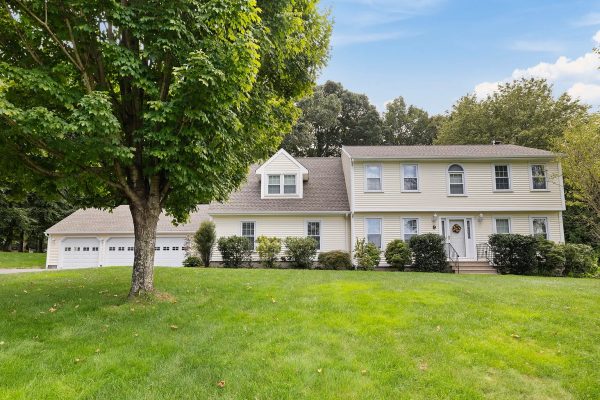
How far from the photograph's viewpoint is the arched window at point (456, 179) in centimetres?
1800

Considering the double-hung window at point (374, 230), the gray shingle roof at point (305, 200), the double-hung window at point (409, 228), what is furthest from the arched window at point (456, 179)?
the gray shingle roof at point (305, 200)

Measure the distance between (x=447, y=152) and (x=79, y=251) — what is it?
22.4 meters

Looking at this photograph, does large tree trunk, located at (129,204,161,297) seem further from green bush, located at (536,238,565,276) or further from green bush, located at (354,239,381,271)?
green bush, located at (536,238,565,276)

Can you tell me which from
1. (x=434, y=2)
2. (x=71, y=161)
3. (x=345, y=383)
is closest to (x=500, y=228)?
(x=434, y=2)

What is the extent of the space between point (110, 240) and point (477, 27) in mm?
22435

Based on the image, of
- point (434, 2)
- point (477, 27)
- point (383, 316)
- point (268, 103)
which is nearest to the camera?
point (383, 316)

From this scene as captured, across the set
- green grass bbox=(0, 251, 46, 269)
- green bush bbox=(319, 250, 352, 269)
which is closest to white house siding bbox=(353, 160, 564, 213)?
green bush bbox=(319, 250, 352, 269)

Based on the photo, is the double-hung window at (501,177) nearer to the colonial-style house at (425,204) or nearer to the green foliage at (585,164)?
the colonial-style house at (425,204)

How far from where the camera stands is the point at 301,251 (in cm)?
1670

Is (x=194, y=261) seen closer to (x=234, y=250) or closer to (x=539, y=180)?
(x=234, y=250)

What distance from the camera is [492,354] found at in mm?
5012

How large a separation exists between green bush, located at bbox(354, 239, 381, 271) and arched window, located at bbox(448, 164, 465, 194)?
16.6 feet

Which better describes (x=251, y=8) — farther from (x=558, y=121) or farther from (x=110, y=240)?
(x=558, y=121)

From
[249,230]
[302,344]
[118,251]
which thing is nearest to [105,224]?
[118,251]
